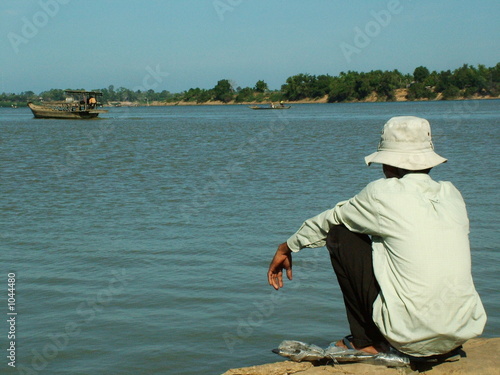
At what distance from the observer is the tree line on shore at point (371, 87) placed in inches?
4343

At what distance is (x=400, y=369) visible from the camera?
3.06m

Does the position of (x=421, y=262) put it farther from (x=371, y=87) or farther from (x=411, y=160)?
(x=371, y=87)

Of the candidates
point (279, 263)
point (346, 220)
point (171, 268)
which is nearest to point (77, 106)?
point (171, 268)

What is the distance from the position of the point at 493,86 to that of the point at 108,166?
102m

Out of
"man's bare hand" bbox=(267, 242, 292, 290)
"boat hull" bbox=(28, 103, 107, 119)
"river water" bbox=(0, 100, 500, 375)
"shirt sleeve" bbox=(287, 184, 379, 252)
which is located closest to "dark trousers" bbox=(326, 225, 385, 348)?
"shirt sleeve" bbox=(287, 184, 379, 252)

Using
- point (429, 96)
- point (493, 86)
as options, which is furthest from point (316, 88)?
point (493, 86)

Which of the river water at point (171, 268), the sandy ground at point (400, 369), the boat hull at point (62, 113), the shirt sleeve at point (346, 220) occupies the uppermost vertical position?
the shirt sleeve at point (346, 220)

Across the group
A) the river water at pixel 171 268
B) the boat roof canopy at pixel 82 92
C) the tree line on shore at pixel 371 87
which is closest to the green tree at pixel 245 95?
the tree line on shore at pixel 371 87

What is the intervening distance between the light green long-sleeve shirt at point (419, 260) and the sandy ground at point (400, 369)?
0.18 metres

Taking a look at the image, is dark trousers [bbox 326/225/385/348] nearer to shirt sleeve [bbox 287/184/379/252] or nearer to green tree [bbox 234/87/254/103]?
shirt sleeve [bbox 287/184/379/252]

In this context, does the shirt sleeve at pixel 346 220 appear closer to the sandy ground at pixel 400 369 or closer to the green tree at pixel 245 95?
the sandy ground at pixel 400 369

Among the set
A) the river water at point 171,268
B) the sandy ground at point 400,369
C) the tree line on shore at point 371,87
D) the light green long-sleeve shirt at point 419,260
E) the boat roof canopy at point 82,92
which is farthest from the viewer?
the tree line on shore at point 371,87

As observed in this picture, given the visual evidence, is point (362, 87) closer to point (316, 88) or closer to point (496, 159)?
point (316, 88)

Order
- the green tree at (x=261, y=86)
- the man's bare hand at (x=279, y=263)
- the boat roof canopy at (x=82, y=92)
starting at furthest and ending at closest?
the green tree at (x=261, y=86) < the boat roof canopy at (x=82, y=92) < the man's bare hand at (x=279, y=263)
